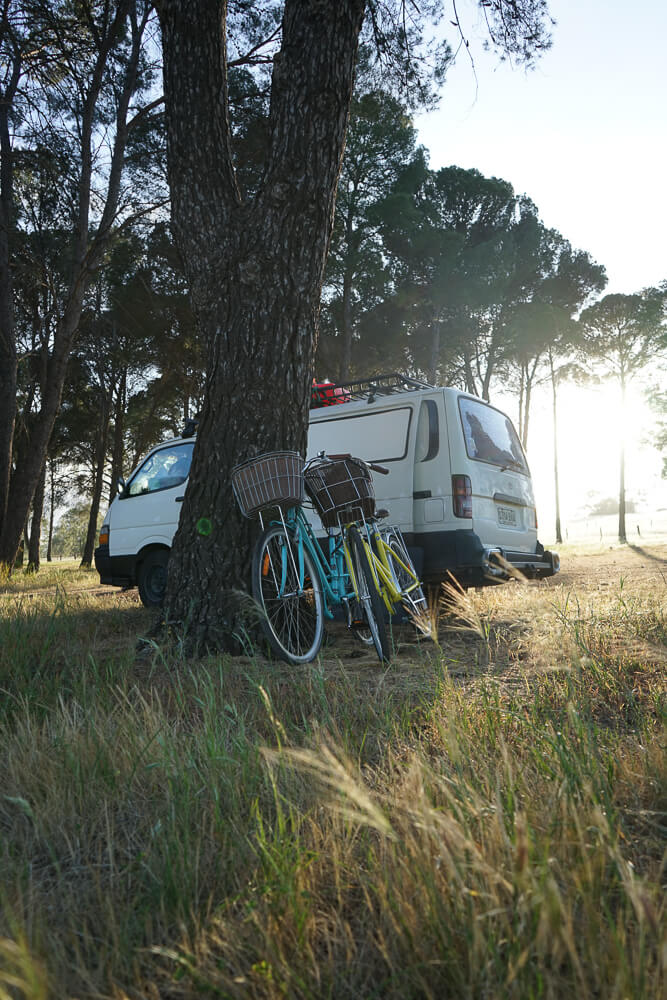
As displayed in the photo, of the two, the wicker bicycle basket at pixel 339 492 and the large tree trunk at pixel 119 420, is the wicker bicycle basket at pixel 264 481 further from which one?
the large tree trunk at pixel 119 420

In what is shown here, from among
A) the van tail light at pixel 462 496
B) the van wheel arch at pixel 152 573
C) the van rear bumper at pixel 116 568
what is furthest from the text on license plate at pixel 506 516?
the van rear bumper at pixel 116 568

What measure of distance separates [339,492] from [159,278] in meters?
17.0

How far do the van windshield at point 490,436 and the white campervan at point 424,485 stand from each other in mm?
13

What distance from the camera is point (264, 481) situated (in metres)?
3.72

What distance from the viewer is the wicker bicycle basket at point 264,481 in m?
3.71

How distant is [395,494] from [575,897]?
4.78 meters

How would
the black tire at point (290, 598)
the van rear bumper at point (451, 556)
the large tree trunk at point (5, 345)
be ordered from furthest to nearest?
the large tree trunk at point (5, 345), the van rear bumper at point (451, 556), the black tire at point (290, 598)

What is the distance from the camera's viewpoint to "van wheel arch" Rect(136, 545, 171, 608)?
7.18 m

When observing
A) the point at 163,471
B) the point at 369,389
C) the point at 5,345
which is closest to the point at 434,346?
the point at 5,345

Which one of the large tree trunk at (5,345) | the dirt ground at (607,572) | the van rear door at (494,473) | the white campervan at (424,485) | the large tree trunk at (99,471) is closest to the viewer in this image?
the white campervan at (424,485)

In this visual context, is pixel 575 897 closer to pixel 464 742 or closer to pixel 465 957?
pixel 465 957

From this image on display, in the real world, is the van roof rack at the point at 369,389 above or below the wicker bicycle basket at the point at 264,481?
above

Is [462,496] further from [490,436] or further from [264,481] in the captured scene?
[264,481]

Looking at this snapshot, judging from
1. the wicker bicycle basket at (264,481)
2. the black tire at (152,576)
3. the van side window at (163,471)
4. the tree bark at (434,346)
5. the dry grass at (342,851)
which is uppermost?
the tree bark at (434,346)
